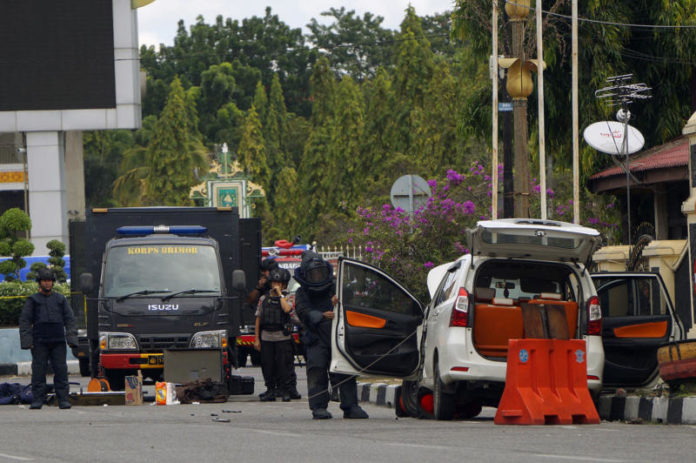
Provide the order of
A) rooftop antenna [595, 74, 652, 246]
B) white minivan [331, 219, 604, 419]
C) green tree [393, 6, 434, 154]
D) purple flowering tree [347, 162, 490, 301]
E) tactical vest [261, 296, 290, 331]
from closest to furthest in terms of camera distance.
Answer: white minivan [331, 219, 604, 419], tactical vest [261, 296, 290, 331], rooftop antenna [595, 74, 652, 246], purple flowering tree [347, 162, 490, 301], green tree [393, 6, 434, 154]

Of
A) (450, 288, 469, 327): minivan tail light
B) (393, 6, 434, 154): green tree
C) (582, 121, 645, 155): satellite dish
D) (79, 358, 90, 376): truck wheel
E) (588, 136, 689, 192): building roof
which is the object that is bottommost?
(79, 358, 90, 376): truck wheel

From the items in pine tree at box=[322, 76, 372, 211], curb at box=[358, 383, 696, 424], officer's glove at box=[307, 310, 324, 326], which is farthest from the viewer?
pine tree at box=[322, 76, 372, 211]

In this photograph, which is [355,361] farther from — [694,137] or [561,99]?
[561,99]

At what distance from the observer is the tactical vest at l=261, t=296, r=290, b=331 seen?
19.2m

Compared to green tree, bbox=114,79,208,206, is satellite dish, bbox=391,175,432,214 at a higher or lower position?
lower

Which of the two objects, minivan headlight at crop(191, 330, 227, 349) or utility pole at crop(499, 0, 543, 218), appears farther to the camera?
utility pole at crop(499, 0, 543, 218)

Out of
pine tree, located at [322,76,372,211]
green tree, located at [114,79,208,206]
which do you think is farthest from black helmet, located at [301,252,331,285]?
green tree, located at [114,79,208,206]

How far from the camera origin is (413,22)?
68.4 m

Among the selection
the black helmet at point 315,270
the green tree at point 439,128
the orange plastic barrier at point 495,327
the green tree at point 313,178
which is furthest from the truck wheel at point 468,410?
the green tree at point 313,178

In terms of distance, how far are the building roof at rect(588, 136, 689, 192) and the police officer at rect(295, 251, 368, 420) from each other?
1051 centimetres

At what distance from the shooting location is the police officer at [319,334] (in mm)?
15227

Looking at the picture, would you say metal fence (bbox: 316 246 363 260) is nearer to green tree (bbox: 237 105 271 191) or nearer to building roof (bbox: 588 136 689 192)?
building roof (bbox: 588 136 689 192)

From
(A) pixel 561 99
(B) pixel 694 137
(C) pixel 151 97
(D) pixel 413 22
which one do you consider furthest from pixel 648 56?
(C) pixel 151 97

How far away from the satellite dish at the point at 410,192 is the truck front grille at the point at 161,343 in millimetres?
8262
